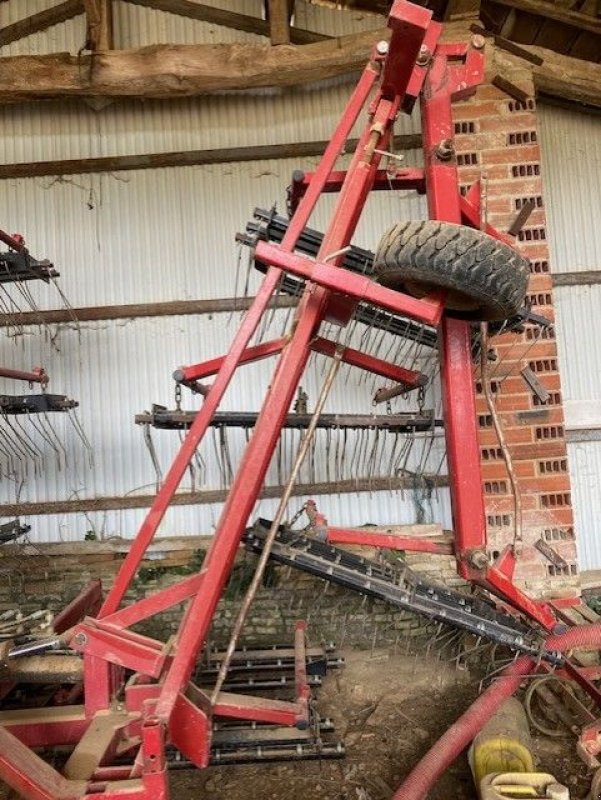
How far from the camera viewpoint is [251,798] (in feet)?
7.29

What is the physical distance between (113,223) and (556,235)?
3.56 metres

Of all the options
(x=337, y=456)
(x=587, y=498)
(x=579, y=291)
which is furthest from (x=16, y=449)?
(x=579, y=291)

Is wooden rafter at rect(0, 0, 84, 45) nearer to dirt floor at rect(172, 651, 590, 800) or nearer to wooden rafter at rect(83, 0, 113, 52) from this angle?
wooden rafter at rect(83, 0, 113, 52)

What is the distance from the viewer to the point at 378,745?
2.54m

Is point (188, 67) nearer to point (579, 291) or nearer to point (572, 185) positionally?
point (572, 185)

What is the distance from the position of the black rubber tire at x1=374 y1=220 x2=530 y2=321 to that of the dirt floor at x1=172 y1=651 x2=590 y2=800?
1985 mm

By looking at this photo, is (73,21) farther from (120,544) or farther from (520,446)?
(520,446)

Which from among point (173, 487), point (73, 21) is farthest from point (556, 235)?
point (73, 21)

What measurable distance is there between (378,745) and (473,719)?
0.60 meters

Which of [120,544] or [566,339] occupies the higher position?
[566,339]

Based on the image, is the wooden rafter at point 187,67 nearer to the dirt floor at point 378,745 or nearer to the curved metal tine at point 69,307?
the curved metal tine at point 69,307

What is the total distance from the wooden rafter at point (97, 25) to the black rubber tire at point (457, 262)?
A: 321 centimetres

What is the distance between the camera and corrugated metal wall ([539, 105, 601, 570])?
168 inches

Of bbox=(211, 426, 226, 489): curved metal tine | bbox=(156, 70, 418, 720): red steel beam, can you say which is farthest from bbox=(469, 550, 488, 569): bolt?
bbox=(211, 426, 226, 489): curved metal tine
